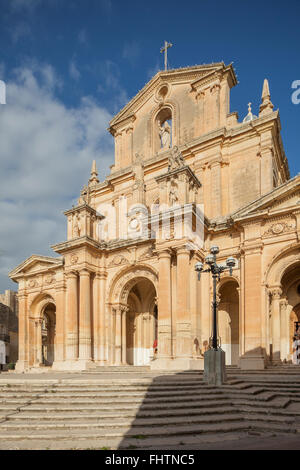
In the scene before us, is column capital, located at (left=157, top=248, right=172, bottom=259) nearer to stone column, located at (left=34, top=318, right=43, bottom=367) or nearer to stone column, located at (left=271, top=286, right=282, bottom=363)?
stone column, located at (left=271, top=286, right=282, bottom=363)

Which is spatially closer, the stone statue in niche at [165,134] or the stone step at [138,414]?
the stone step at [138,414]

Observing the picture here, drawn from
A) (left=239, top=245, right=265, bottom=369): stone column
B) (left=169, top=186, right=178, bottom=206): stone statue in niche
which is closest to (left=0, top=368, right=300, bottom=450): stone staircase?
(left=239, top=245, right=265, bottom=369): stone column

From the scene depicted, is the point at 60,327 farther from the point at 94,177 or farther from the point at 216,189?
the point at 216,189

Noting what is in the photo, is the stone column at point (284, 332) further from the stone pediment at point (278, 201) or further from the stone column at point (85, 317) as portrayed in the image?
the stone column at point (85, 317)

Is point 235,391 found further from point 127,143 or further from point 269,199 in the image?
point 127,143

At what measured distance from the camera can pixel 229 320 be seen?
21188mm

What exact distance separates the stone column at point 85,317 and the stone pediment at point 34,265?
416 cm

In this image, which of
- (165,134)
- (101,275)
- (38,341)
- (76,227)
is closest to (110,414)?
(101,275)

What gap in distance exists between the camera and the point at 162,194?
1966cm

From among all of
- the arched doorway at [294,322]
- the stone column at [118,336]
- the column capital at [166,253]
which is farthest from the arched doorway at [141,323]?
the arched doorway at [294,322]

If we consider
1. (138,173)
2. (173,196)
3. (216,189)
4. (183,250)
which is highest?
(138,173)

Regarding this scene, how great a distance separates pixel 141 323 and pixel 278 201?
12093 mm

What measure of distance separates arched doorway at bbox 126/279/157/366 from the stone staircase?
11.1 meters

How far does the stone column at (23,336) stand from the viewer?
87.8 feet
